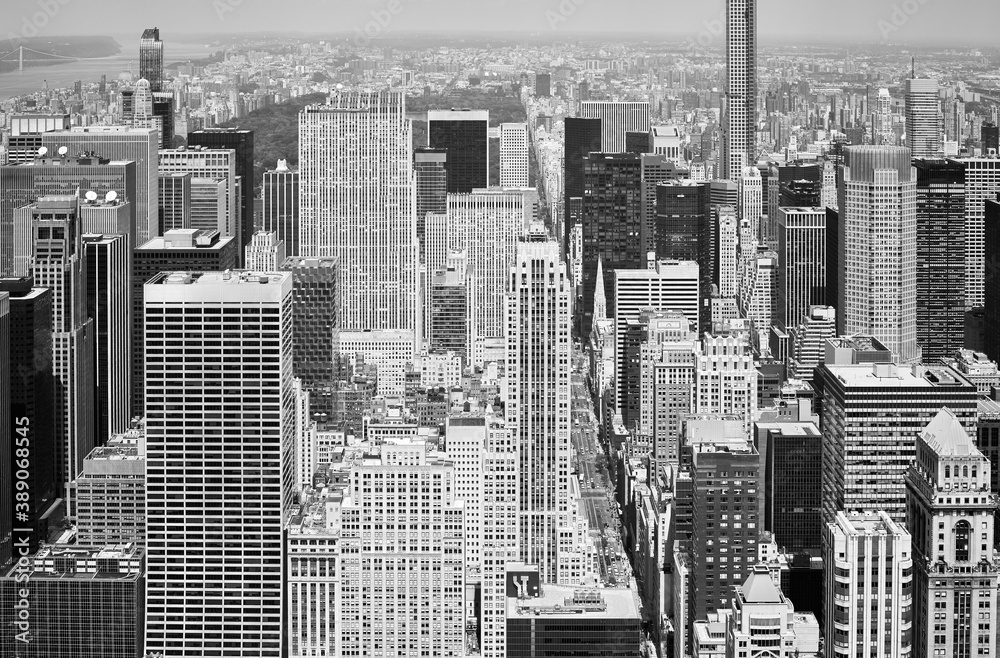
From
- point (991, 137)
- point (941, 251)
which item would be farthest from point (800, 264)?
point (991, 137)

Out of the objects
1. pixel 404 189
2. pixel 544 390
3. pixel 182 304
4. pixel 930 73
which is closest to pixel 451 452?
pixel 544 390

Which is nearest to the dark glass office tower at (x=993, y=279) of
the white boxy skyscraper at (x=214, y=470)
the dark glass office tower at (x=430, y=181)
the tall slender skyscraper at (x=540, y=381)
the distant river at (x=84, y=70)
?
the tall slender skyscraper at (x=540, y=381)

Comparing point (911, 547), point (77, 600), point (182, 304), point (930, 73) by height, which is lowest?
point (77, 600)

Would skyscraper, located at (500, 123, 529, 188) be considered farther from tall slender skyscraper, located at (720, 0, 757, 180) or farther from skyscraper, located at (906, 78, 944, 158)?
skyscraper, located at (906, 78, 944, 158)

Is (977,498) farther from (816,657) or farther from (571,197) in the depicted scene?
(571,197)

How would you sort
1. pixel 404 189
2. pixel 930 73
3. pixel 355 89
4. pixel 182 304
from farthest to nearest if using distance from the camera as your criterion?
pixel 404 189
pixel 355 89
pixel 930 73
pixel 182 304

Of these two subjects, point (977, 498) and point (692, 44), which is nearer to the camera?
point (977, 498)

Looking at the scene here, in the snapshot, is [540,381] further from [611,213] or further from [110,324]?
[611,213]
